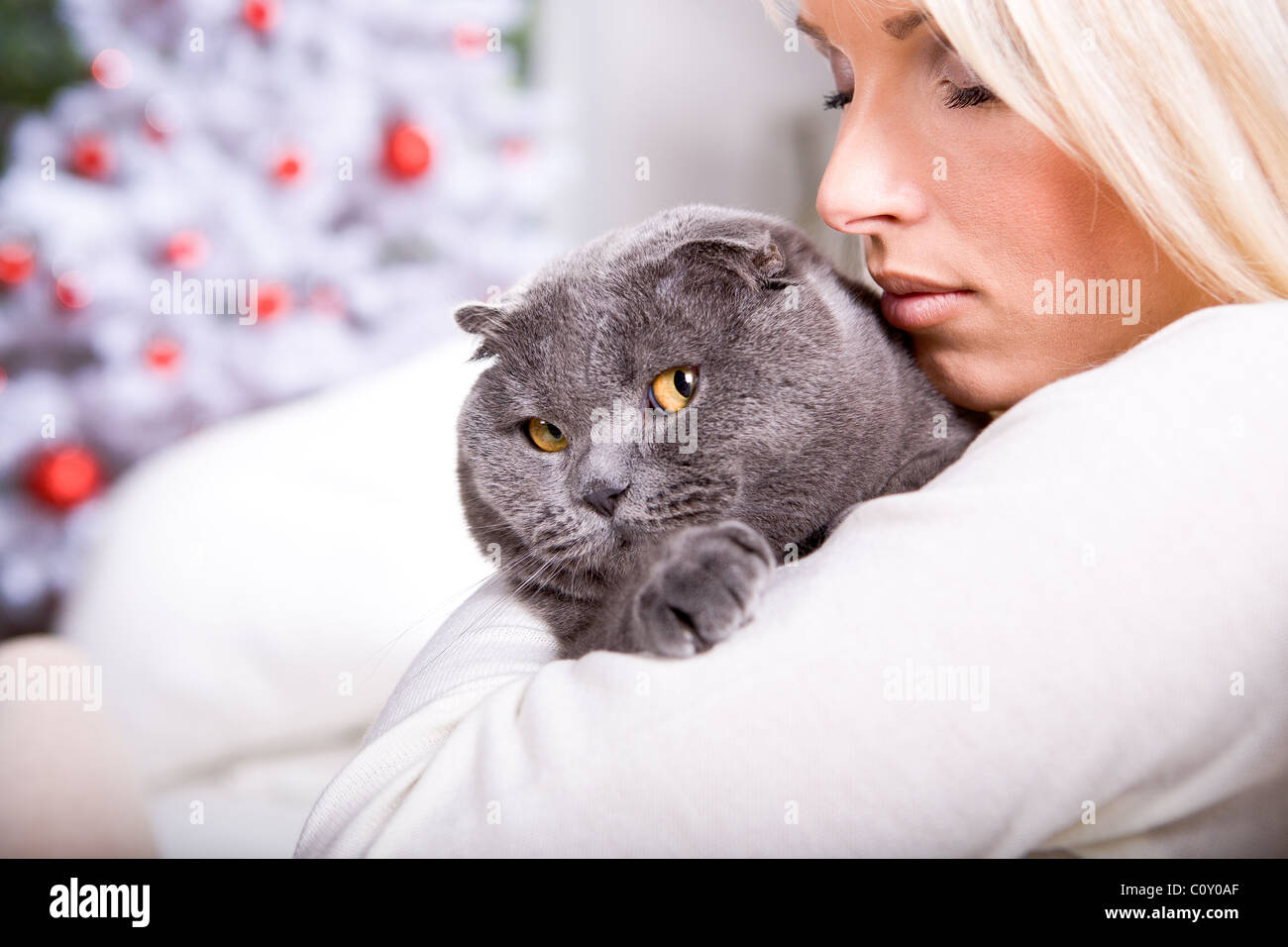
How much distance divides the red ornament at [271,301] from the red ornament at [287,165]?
26 centimetres

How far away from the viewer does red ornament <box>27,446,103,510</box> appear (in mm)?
2234

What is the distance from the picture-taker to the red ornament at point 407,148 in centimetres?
237

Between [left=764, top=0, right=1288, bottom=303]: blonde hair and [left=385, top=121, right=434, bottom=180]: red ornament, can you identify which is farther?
[left=385, top=121, right=434, bottom=180]: red ornament

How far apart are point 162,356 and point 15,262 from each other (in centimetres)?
36

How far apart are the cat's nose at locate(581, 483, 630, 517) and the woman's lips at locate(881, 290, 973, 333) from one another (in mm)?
388

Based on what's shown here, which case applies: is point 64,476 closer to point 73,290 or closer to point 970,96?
point 73,290

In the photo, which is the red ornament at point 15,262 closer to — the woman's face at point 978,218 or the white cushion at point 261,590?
the white cushion at point 261,590

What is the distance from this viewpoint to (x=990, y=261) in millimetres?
974

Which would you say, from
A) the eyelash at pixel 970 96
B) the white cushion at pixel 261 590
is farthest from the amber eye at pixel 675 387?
the white cushion at pixel 261 590

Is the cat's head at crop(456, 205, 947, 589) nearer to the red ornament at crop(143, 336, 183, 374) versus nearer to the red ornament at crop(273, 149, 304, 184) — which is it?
the red ornament at crop(273, 149, 304, 184)

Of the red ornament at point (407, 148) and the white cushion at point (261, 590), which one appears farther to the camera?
the red ornament at point (407, 148)

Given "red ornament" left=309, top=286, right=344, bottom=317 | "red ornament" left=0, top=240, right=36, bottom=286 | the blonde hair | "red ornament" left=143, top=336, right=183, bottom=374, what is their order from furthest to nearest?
"red ornament" left=309, top=286, right=344, bottom=317
"red ornament" left=143, top=336, right=183, bottom=374
"red ornament" left=0, top=240, right=36, bottom=286
the blonde hair

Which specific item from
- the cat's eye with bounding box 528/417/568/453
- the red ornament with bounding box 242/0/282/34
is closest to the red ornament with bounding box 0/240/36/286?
the red ornament with bounding box 242/0/282/34

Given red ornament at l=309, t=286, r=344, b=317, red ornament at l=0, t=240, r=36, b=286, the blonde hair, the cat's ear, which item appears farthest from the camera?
red ornament at l=309, t=286, r=344, b=317
